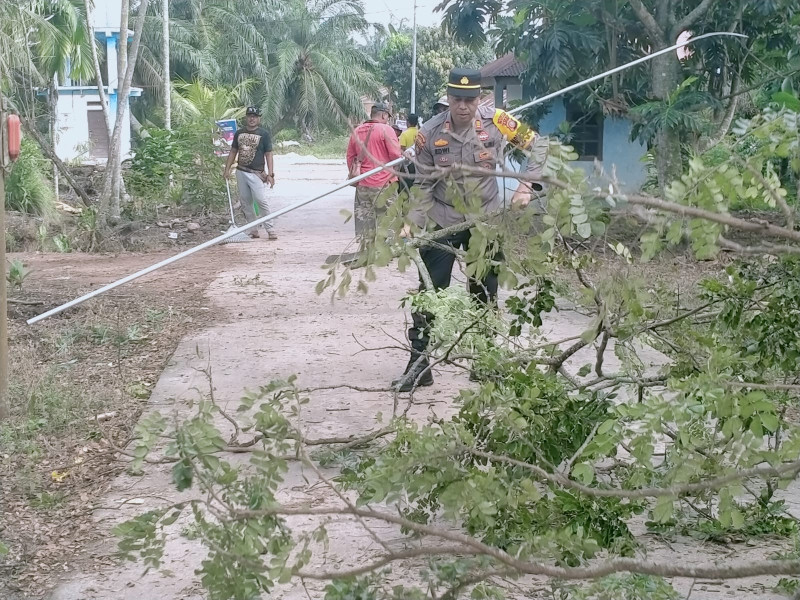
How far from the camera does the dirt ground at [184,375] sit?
4.05m

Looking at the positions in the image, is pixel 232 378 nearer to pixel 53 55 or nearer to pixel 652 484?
pixel 652 484

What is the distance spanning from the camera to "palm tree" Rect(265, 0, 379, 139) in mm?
50375

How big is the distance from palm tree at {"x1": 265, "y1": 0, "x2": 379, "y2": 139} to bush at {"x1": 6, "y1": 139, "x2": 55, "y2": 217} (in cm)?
3302

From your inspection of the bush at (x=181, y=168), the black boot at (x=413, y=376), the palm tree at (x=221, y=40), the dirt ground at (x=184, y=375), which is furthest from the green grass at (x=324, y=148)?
the black boot at (x=413, y=376)

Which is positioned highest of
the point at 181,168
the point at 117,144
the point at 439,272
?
the point at 117,144

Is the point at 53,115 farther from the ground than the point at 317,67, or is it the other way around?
the point at 317,67

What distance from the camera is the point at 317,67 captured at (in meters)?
51.2

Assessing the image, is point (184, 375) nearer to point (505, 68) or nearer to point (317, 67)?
point (505, 68)

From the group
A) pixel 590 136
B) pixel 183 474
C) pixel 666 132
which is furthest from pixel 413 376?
pixel 590 136

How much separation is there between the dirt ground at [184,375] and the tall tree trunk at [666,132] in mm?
1463

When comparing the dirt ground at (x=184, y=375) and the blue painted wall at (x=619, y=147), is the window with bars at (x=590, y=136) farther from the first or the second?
the dirt ground at (x=184, y=375)

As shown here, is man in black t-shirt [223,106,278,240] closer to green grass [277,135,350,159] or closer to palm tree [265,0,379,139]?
green grass [277,135,350,159]

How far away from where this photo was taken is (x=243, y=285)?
34.5 feet

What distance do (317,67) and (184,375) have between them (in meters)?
45.7
